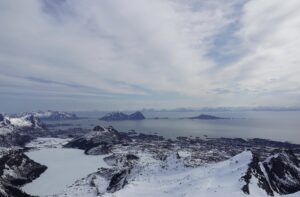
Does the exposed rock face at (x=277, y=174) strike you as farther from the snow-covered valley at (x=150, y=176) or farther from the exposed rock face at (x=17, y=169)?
the exposed rock face at (x=17, y=169)

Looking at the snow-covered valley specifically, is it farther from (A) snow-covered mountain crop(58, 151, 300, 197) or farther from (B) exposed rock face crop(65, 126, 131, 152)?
(B) exposed rock face crop(65, 126, 131, 152)

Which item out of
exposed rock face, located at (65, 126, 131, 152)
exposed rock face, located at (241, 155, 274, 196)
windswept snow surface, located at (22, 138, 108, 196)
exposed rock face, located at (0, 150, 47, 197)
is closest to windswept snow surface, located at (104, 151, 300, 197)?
exposed rock face, located at (241, 155, 274, 196)

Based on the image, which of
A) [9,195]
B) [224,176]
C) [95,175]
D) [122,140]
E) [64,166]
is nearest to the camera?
[224,176]

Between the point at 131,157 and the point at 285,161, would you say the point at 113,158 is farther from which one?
the point at 285,161

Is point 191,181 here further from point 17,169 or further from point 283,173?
point 17,169

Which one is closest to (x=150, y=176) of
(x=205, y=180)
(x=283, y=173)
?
(x=205, y=180)

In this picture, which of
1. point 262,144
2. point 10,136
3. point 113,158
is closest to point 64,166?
point 113,158
